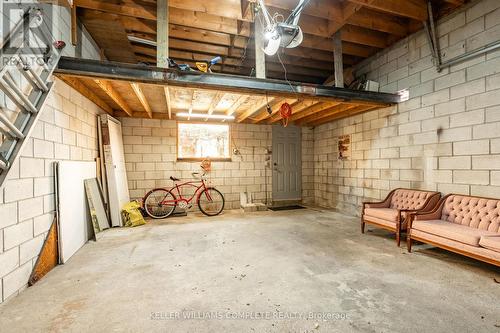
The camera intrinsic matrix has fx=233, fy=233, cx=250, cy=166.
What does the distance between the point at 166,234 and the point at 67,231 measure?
A: 1.35 m

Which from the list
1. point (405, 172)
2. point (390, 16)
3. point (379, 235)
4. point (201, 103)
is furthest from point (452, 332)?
point (201, 103)

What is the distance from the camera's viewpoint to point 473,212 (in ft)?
→ 9.36

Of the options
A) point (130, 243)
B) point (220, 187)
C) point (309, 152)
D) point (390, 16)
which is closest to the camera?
point (130, 243)

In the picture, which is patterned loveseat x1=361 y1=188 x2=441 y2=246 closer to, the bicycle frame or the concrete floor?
the concrete floor

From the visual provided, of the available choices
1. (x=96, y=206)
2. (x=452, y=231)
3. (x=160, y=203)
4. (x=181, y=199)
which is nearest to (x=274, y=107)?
(x=181, y=199)

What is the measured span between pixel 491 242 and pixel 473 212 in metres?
0.72

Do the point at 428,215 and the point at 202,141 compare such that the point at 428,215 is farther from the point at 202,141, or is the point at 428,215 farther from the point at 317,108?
the point at 202,141

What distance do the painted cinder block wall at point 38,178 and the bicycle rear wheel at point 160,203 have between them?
75.0 inches

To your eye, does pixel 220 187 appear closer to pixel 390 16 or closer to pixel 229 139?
pixel 229 139

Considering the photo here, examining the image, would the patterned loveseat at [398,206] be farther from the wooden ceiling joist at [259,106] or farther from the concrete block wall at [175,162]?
the concrete block wall at [175,162]

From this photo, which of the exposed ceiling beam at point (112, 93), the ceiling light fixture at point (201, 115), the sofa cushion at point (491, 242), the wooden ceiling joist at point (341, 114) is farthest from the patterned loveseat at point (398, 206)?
the exposed ceiling beam at point (112, 93)

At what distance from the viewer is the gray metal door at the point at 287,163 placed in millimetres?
6469

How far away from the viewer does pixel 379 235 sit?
3732mm

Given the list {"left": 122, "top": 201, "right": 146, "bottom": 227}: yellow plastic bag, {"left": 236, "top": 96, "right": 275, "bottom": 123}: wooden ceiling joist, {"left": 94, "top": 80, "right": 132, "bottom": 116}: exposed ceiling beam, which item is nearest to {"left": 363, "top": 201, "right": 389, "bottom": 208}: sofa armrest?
{"left": 236, "top": 96, "right": 275, "bottom": 123}: wooden ceiling joist
